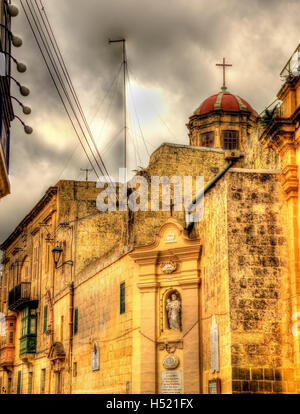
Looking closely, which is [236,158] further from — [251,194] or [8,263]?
[8,263]

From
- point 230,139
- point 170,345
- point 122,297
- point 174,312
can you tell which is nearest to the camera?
point 170,345

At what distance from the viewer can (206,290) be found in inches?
715

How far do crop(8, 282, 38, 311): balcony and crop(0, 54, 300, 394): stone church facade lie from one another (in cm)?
871

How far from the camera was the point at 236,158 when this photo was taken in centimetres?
2453

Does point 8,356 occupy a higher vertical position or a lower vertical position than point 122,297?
higher

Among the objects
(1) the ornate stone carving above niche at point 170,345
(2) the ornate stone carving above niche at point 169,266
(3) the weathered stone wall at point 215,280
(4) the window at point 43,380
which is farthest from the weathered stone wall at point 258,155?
(4) the window at point 43,380

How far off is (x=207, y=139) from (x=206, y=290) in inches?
571

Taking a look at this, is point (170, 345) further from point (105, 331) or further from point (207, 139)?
point (207, 139)

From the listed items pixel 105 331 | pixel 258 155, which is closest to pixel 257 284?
pixel 258 155

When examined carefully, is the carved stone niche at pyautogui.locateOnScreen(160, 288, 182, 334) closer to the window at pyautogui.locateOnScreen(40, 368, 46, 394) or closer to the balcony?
the window at pyautogui.locateOnScreen(40, 368, 46, 394)

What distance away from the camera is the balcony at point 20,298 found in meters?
35.6

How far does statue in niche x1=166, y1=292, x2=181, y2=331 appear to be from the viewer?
736 inches

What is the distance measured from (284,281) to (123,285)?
5.33 meters
